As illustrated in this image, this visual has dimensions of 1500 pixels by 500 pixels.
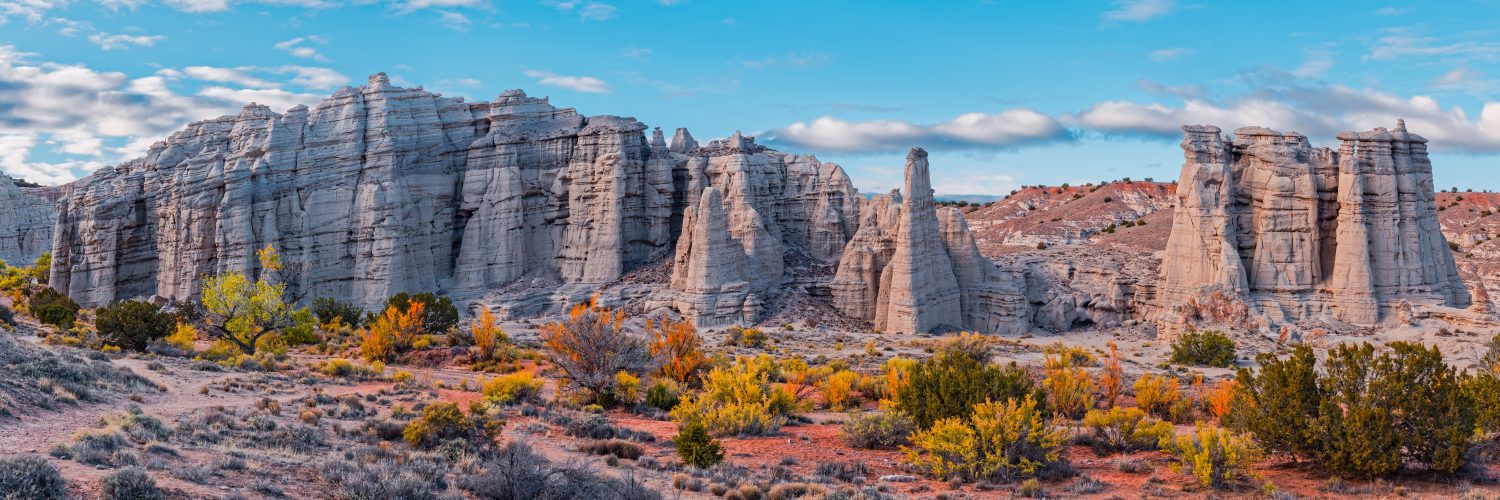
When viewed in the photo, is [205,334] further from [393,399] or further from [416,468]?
[416,468]

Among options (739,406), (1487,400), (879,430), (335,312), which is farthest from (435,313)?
(1487,400)

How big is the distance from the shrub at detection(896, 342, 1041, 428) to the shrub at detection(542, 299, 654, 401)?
7857mm

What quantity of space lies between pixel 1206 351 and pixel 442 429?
96.6 ft

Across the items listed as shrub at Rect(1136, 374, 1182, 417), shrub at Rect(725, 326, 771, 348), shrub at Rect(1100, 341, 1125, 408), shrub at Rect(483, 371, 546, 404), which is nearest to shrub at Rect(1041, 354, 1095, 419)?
shrub at Rect(1100, 341, 1125, 408)

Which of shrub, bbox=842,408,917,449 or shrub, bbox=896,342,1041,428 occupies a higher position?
shrub, bbox=896,342,1041,428

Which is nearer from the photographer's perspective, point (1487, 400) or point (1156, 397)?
point (1487, 400)

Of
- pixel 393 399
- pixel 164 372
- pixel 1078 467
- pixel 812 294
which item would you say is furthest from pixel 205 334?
pixel 1078 467

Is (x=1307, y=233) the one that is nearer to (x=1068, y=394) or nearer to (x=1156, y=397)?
(x=1156, y=397)

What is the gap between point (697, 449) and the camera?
17531mm

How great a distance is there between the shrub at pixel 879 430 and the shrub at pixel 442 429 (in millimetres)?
7258

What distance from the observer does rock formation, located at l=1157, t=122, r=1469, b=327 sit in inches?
1644

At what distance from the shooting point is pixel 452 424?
699 inches

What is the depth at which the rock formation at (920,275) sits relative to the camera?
4372 cm

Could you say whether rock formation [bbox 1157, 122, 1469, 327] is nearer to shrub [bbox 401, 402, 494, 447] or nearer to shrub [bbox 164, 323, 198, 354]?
shrub [bbox 401, 402, 494, 447]
